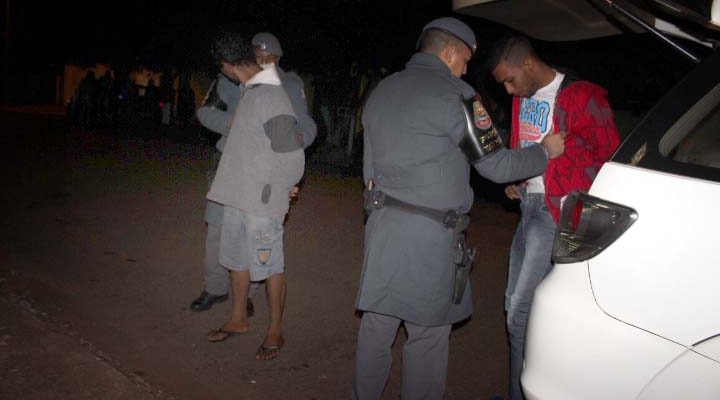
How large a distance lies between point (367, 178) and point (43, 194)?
6920 millimetres

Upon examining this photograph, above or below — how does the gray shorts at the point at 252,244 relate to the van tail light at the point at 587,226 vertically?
below

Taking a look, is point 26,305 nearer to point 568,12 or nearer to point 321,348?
point 321,348

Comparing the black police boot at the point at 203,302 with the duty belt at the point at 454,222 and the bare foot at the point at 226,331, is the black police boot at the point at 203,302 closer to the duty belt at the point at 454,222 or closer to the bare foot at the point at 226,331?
the bare foot at the point at 226,331

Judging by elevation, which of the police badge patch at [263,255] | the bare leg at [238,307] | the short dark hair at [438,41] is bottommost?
the bare leg at [238,307]

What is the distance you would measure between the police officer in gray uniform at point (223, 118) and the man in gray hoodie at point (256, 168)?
0.24 meters

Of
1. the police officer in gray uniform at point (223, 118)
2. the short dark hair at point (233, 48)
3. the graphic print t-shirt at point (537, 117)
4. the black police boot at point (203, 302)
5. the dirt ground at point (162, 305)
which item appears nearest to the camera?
the graphic print t-shirt at point (537, 117)

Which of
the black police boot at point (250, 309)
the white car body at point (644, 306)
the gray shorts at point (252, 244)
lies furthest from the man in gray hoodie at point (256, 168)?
the white car body at point (644, 306)

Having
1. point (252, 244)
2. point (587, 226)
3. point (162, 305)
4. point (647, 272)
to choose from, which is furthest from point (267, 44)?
point (647, 272)

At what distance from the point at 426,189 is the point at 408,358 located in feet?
2.78

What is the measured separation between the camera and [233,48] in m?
3.74

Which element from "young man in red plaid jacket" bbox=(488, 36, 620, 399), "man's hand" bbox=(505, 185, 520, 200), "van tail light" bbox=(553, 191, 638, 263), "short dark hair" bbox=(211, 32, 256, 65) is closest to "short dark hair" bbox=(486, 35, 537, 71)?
"young man in red plaid jacket" bbox=(488, 36, 620, 399)

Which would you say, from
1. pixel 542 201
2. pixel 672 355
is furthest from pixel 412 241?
pixel 672 355

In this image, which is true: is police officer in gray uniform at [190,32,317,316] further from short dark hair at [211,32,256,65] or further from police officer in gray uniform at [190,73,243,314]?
short dark hair at [211,32,256,65]

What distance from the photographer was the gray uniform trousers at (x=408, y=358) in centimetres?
294
